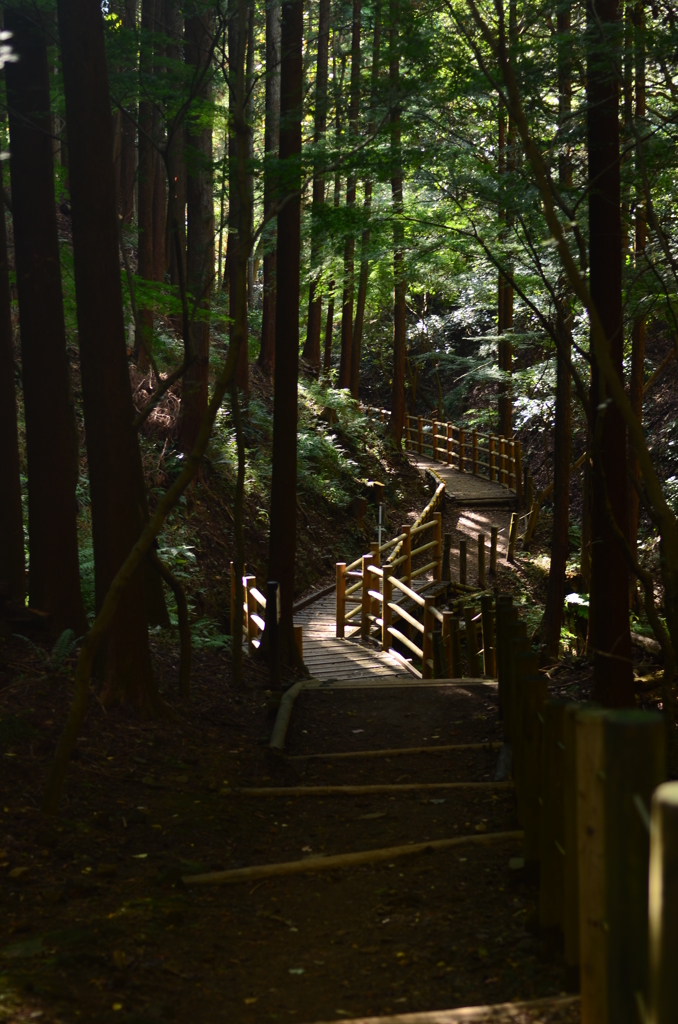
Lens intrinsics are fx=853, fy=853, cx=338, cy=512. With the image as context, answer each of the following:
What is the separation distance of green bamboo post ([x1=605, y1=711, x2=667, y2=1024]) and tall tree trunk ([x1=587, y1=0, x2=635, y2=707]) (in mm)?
5378

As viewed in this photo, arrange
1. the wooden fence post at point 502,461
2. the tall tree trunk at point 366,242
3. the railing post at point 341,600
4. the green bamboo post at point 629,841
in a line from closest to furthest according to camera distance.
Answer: the green bamboo post at point 629,841 → the tall tree trunk at point 366,242 → the railing post at point 341,600 → the wooden fence post at point 502,461

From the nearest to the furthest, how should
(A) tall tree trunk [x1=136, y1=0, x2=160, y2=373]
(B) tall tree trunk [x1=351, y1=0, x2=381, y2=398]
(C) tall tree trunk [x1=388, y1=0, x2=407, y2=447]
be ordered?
(C) tall tree trunk [x1=388, y1=0, x2=407, y2=447]
(B) tall tree trunk [x1=351, y1=0, x2=381, y2=398]
(A) tall tree trunk [x1=136, y1=0, x2=160, y2=373]

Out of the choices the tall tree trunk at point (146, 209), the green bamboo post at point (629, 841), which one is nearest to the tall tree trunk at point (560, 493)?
the tall tree trunk at point (146, 209)

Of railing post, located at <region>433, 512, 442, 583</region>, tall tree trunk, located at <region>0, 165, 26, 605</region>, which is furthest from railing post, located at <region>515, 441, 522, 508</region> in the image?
tall tree trunk, located at <region>0, 165, 26, 605</region>

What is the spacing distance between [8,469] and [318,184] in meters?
14.9

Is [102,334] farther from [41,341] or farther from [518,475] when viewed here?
[518,475]

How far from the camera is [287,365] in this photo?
390 inches

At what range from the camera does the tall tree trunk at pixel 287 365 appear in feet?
32.6

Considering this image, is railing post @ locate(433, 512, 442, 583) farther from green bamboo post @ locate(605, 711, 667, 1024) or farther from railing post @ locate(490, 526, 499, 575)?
green bamboo post @ locate(605, 711, 667, 1024)

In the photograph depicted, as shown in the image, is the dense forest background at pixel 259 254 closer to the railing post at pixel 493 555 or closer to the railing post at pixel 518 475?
the railing post at pixel 493 555

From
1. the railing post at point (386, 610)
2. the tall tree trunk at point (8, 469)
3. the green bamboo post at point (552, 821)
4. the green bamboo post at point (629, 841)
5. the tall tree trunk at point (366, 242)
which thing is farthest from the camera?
the railing post at point (386, 610)

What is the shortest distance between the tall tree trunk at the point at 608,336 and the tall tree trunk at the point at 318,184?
9.22ft

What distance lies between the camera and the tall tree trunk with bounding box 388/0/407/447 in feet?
30.8

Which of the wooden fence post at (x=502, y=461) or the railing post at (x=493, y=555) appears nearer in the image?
the railing post at (x=493, y=555)
